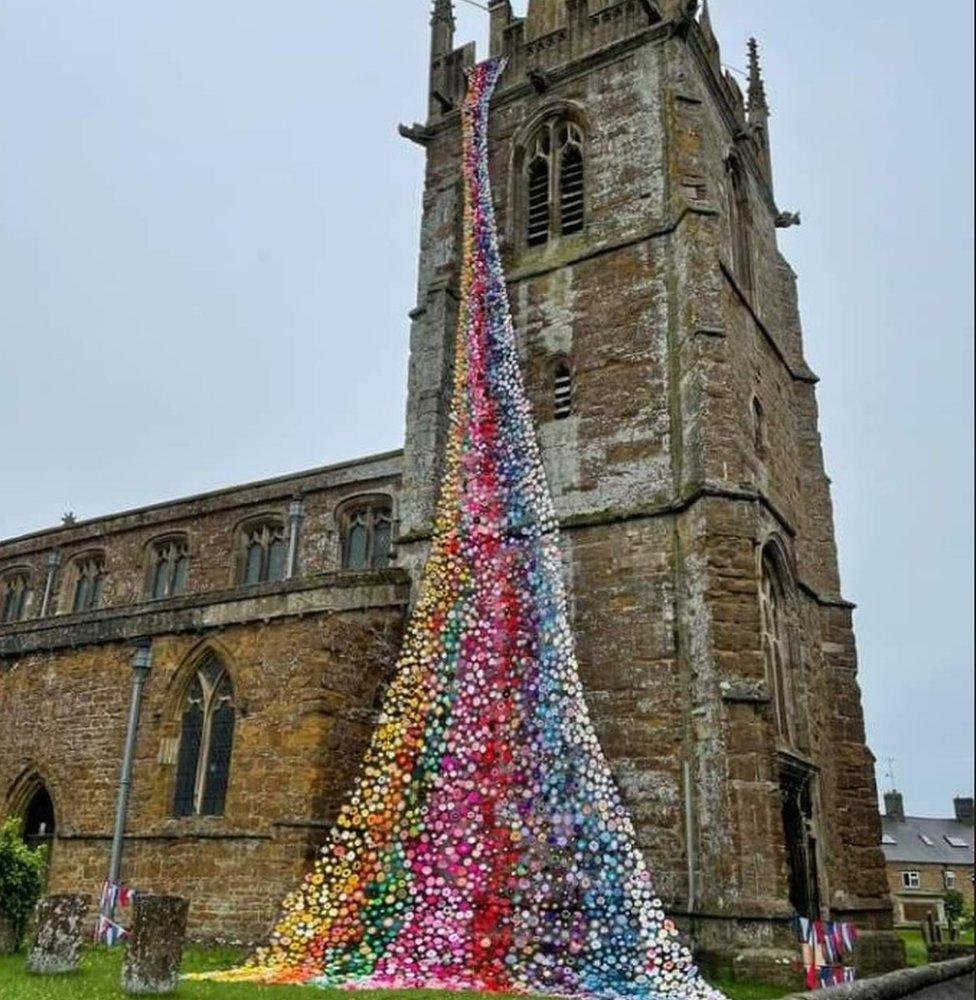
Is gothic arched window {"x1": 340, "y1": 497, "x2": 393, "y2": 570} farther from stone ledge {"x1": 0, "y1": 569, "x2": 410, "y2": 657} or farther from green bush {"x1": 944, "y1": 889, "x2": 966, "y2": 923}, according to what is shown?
green bush {"x1": 944, "y1": 889, "x2": 966, "y2": 923}

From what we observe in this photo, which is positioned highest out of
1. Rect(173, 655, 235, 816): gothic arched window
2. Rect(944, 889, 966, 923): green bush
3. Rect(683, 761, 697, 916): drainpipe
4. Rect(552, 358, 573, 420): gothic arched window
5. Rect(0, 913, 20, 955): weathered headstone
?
Rect(552, 358, 573, 420): gothic arched window

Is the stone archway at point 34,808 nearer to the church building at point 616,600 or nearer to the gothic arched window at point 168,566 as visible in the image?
the church building at point 616,600

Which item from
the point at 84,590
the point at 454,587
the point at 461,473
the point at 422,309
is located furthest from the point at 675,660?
the point at 84,590

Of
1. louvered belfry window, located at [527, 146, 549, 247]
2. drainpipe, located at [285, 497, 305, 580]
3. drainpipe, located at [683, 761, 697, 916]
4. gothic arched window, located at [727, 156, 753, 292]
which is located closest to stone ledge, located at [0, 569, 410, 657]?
drainpipe, located at [683, 761, 697, 916]

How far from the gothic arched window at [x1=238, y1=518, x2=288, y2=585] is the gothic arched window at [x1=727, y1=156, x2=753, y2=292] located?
12.1m

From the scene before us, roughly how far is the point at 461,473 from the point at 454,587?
216 centimetres

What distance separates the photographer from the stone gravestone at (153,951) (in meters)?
9.38

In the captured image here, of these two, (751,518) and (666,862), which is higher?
(751,518)

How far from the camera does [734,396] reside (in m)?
16.5

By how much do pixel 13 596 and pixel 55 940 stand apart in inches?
839

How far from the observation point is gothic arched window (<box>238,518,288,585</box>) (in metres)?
24.4

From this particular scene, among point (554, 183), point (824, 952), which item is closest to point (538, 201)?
point (554, 183)

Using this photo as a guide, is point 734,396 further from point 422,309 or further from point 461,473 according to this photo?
point 422,309

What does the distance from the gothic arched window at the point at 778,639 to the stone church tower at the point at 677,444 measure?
0.06m
